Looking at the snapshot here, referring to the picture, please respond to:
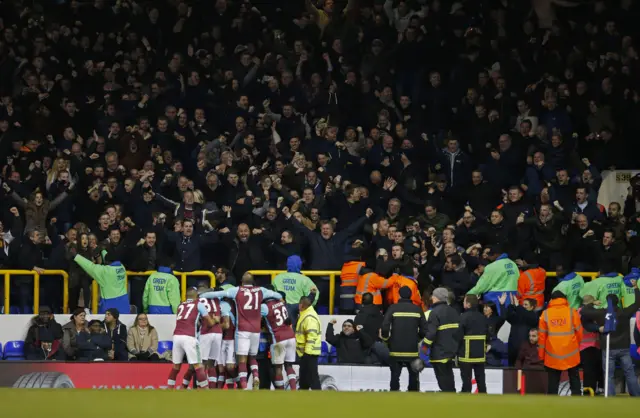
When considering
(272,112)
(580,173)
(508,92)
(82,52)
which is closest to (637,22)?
(508,92)

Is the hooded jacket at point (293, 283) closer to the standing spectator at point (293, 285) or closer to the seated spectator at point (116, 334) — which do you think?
the standing spectator at point (293, 285)

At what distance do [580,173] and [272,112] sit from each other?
18.9 ft

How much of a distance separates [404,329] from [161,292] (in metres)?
3.79

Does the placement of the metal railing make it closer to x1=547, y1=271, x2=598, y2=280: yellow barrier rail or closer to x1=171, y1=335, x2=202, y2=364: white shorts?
x1=171, y1=335, x2=202, y2=364: white shorts

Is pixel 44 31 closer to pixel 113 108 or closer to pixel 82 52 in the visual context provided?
pixel 82 52

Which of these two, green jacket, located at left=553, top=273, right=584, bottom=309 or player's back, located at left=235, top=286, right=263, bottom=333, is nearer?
player's back, located at left=235, top=286, right=263, bottom=333

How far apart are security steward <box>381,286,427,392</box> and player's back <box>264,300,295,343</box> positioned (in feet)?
4.16

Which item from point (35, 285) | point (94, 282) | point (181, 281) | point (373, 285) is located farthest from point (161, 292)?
point (373, 285)

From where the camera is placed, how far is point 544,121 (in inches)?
803

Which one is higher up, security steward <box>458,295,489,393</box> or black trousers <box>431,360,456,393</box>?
security steward <box>458,295,489,393</box>

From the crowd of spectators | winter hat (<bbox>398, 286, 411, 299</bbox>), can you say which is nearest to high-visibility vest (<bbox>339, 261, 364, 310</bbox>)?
the crowd of spectators

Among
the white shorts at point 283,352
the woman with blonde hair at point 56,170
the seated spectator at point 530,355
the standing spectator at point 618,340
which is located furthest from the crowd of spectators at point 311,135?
the seated spectator at point 530,355

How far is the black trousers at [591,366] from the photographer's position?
51.2ft

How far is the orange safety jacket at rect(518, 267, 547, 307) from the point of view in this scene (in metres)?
16.6
